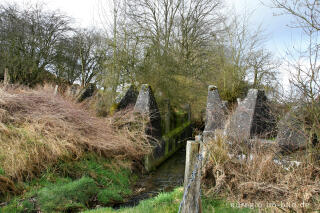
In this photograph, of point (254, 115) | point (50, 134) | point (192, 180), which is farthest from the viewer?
point (254, 115)

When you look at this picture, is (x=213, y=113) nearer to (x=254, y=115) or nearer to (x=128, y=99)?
(x=254, y=115)

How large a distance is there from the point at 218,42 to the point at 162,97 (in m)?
9.05

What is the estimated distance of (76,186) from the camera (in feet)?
20.2

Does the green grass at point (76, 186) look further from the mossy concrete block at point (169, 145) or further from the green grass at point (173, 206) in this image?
the mossy concrete block at point (169, 145)

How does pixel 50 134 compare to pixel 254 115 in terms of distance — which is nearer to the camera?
pixel 50 134

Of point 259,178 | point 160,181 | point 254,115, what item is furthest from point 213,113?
point 259,178

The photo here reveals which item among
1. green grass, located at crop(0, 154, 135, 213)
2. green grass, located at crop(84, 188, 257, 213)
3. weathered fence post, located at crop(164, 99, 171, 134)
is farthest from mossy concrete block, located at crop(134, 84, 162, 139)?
green grass, located at crop(84, 188, 257, 213)

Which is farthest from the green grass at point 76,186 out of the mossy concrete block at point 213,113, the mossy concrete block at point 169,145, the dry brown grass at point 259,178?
the mossy concrete block at point 213,113

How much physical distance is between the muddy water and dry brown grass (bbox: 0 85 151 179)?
1.11 m

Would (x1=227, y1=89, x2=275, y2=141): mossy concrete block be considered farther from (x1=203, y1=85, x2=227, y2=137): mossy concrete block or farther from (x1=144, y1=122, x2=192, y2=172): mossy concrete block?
(x1=144, y1=122, x2=192, y2=172): mossy concrete block

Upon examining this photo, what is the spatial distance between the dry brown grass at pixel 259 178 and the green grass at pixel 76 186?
3.11 meters

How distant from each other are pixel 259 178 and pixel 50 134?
601 centimetres

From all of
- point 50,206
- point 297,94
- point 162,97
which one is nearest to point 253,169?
point 297,94

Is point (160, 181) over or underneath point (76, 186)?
underneath
